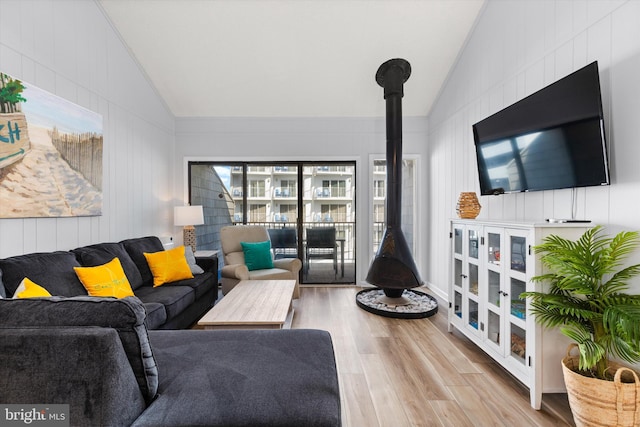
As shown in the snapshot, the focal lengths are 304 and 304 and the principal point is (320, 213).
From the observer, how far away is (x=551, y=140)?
6.86 feet

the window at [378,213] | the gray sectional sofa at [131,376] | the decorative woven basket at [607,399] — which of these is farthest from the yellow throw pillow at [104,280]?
the window at [378,213]

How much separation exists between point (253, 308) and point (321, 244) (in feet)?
8.54

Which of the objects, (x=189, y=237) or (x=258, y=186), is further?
(x=258, y=186)

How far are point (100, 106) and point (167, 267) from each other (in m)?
1.81

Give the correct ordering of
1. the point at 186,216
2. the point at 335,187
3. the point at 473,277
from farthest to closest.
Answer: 1. the point at 335,187
2. the point at 186,216
3. the point at 473,277

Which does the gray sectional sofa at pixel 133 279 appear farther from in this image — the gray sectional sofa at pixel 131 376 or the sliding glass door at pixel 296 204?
the sliding glass door at pixel 296 204

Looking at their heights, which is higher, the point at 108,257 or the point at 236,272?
the point at 108,257

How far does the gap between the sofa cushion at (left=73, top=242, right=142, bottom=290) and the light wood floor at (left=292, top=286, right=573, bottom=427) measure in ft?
5.42

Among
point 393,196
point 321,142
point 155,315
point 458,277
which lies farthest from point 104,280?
point 321,142

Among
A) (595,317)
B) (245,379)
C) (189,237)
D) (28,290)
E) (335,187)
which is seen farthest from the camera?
(335,187)

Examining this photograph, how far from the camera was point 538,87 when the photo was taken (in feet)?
7.97

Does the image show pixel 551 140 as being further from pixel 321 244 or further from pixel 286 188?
pixel 286 188

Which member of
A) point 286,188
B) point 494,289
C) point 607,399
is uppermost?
point 286,188

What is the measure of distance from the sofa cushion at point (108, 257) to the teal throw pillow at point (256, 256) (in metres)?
1.30
